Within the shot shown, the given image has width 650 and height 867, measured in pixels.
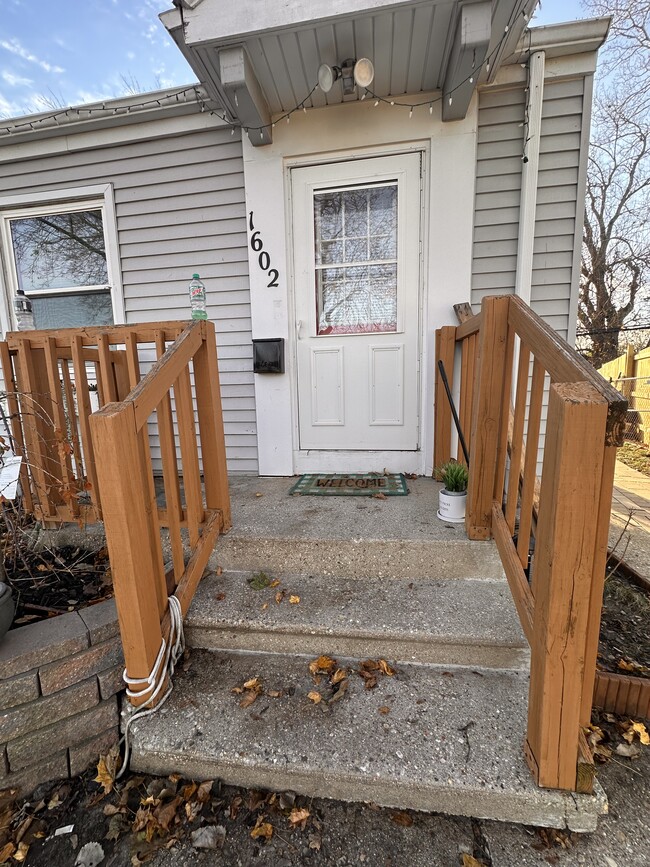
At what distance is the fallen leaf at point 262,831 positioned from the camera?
3.48 feet

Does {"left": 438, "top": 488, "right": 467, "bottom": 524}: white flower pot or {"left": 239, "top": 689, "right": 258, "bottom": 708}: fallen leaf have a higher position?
{"left": 438, "top": 488, "right": 467, "bottom": 524}: white flower pot

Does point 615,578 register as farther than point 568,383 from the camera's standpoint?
Yes

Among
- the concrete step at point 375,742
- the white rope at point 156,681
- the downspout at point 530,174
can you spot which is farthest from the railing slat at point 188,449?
the downspout at point 530,174

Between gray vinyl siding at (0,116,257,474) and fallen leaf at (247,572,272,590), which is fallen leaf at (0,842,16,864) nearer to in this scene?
fallen leaf at (247,572,272,590)

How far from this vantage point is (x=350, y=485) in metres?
2.54

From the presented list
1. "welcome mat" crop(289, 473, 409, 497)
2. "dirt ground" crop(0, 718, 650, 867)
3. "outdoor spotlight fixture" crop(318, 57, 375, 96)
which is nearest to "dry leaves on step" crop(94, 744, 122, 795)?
"dirt ground" crop(0, 718, 650, 867)

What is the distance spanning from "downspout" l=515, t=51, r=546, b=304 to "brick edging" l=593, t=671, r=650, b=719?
6.77 feet

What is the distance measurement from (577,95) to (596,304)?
10.2 m

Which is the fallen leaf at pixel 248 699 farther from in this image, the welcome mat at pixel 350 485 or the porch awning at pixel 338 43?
the porch awning at pixel 338 43

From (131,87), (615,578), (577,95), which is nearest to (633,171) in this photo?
(577,95)

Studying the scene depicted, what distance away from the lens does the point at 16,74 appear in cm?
518

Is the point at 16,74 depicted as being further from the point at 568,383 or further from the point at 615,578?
the point at 615,578

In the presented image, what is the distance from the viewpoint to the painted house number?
2703 mm

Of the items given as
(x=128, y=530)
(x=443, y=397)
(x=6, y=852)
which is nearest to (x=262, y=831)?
(x=6, y=852)
